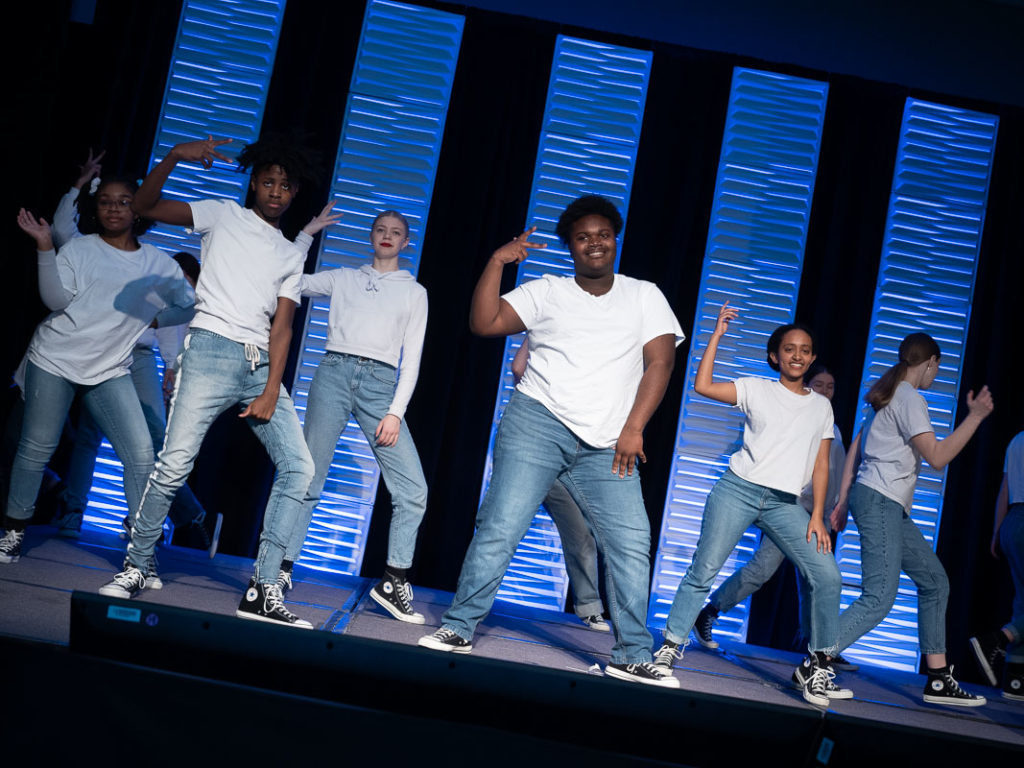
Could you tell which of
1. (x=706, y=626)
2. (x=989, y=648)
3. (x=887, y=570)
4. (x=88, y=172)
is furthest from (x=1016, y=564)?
(x=88, y=172)

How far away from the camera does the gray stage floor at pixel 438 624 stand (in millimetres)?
3389

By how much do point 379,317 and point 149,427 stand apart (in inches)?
59.6

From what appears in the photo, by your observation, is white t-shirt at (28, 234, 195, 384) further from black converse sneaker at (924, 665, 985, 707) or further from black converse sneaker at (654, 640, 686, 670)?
black converse sneaker at (924, 665, 985, 707)

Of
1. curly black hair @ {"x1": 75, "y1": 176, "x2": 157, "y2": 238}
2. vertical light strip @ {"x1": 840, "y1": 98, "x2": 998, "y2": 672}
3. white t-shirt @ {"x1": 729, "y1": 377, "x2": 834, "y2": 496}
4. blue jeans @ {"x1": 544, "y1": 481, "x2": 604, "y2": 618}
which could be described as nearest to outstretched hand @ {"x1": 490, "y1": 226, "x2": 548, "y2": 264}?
white t-shirt @ {"x1": 729, "y1": 377, "x2": 834, "y2": 496}

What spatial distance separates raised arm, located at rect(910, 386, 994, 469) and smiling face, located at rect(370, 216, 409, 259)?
8.68ft

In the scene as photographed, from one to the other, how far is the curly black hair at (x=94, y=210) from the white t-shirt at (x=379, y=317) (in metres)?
0.78

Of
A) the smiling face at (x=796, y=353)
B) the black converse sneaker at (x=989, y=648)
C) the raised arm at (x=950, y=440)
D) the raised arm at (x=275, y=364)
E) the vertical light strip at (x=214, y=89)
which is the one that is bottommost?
the black converse sneaker at (x=989, y=648)

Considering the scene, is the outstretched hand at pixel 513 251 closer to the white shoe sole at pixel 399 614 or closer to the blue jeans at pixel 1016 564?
the white shoe sole at pixel 399 614

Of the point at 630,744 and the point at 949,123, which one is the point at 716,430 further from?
the point at 630,744

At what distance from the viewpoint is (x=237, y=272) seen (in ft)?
11.1

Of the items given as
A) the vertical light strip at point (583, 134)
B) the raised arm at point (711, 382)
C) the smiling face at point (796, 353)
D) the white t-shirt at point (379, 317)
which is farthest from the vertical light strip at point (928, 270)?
the white t-shirt at point (379, 317)

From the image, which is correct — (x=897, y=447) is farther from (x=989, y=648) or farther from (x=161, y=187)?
(x=161, y=187)

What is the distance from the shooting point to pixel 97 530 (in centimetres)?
515

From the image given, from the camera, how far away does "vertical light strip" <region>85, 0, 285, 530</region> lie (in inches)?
222
